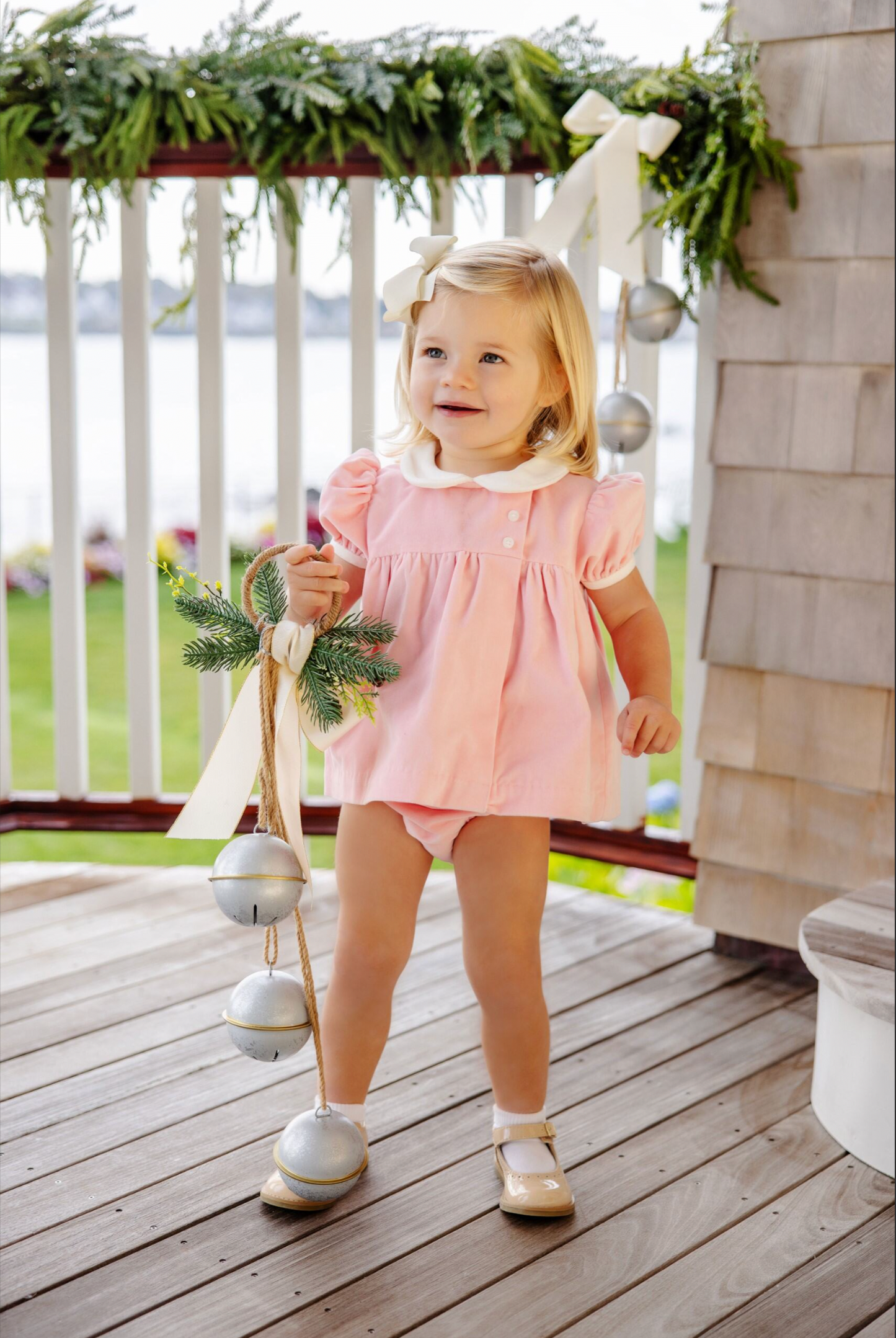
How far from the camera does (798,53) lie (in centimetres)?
207

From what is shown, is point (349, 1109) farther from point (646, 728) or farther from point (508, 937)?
point (646, 728)

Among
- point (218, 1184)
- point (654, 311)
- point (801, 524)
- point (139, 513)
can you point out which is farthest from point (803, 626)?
point (139, 513)

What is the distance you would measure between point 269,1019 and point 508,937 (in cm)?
34

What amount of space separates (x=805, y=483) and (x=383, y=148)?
0.98 meters

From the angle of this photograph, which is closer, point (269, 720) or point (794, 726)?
point (269, 720)

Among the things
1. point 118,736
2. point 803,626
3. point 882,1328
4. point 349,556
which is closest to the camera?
point 882,1328

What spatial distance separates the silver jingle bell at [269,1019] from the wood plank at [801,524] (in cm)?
116

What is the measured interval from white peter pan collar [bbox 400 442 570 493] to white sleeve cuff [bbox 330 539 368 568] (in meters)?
0.13

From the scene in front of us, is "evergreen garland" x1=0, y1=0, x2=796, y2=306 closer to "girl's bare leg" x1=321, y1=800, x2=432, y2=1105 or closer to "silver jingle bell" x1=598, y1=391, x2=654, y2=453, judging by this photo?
"silver jingle bell" x1=598, y1=391, x2=654, y2=453

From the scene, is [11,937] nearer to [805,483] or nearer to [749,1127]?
[749,1127]

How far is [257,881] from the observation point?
1.46 meters

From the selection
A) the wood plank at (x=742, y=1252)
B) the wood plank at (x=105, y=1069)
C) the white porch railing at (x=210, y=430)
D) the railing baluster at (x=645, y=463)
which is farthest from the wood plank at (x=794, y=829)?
the wood plank at (x=105, y=1069)

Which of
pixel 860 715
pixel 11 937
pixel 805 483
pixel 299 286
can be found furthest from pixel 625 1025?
pixel 299 286

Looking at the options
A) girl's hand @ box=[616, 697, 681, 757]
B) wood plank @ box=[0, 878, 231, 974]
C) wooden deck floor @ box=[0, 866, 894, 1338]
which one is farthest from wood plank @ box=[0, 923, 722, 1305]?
wood plank @ box=[0, 878, 231, 974]
